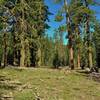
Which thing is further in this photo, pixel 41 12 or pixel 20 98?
pixel 41 12

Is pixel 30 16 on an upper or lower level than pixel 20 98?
upper

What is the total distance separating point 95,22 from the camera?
1668 inches

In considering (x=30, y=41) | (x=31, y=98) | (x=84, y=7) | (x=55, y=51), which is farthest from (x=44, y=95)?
(x=55, y=51)

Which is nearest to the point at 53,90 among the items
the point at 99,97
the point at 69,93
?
the point at 69,93

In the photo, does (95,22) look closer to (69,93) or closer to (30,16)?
(30,16)

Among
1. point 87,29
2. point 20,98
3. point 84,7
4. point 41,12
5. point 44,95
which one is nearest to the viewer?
point 20,98

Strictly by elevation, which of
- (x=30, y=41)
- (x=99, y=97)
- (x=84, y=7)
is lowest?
(x=99, y=97)

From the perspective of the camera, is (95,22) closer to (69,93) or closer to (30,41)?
(30,41)

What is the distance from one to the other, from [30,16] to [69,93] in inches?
1371

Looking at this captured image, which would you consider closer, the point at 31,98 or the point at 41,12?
the point at 31,98

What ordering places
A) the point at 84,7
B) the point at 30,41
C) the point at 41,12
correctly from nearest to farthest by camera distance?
the point at 84,7, the point at 30,41, the point at 41,12

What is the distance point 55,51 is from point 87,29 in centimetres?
9534

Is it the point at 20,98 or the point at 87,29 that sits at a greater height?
the point at 87,29

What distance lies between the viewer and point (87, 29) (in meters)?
43.5
